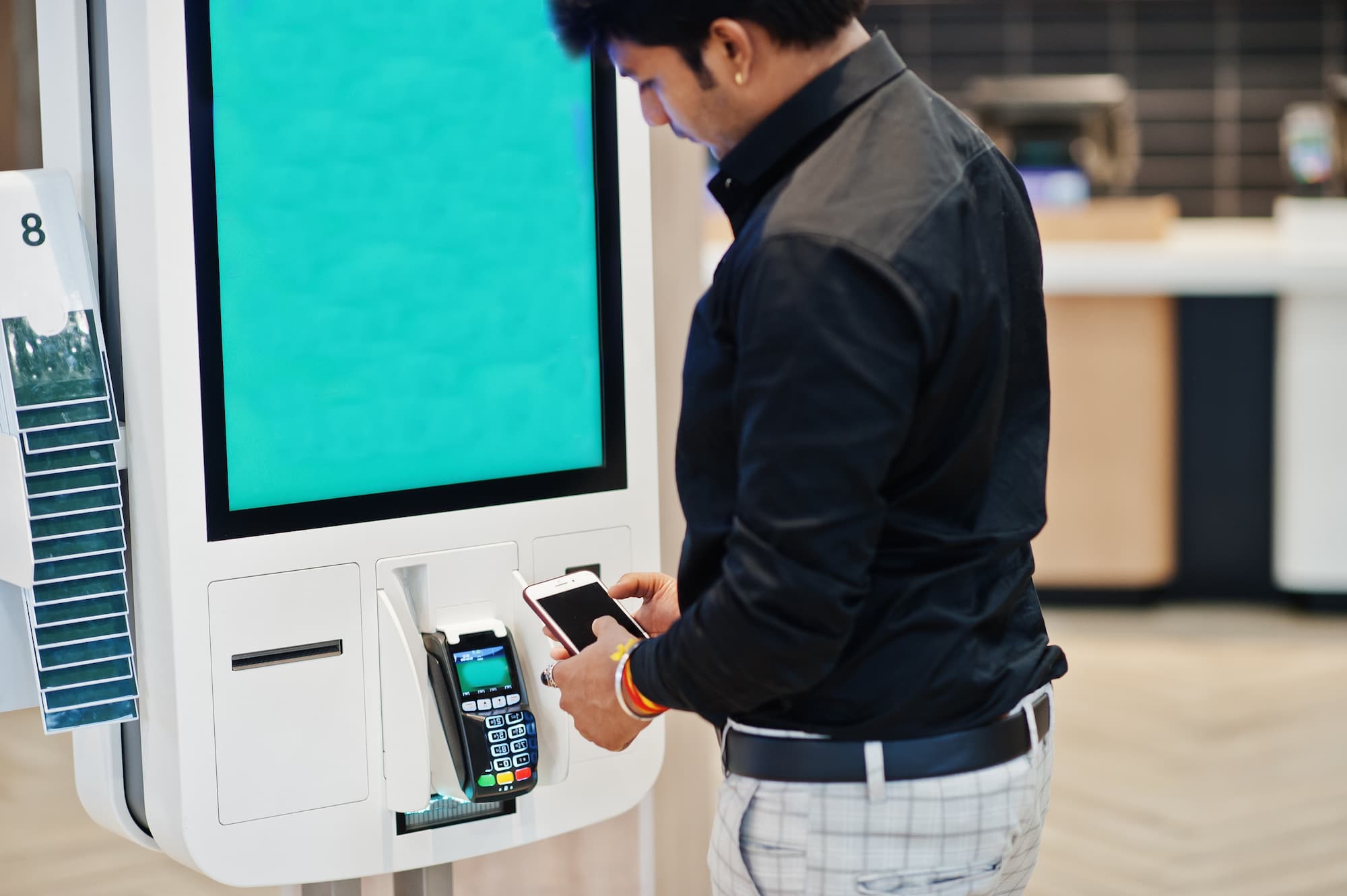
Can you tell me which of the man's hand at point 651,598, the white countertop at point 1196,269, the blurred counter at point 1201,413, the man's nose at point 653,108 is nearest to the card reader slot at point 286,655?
the man's hand at point 651,598

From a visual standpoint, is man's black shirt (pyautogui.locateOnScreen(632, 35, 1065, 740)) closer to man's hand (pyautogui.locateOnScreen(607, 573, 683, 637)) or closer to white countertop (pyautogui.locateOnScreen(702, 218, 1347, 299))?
man's hand (pyautogui.locateOnScreen(607, 573, 683, 637))

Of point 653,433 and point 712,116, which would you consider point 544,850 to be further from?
point 712,116

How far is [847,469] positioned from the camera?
0.97m

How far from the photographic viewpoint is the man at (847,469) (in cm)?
98

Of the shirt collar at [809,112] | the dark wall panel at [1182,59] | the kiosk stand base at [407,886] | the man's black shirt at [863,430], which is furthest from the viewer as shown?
the dark wall panel at [1182,59]

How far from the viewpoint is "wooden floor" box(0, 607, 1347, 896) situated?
1719mm

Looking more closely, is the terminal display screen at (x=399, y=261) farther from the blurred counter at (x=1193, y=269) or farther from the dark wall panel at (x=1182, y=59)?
the dark wall panel at (x=1182, y=59)

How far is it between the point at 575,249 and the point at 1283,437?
342cm

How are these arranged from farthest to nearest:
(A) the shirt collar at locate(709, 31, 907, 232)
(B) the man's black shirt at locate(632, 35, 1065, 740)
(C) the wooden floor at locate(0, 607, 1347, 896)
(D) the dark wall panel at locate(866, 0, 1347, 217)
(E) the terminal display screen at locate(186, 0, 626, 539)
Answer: (D) the dark wall panel at locate(866, 0, 1347, 217), (C) the wooden floor at locate(0, 607, 1347, 896), (E) the terminal display screen at locate(186, 0, 626, 539), (A) the shirt collar at locate(709, 31, 907, 232), (B) the man's black shirt at locate(632, 35, 1065, 740)

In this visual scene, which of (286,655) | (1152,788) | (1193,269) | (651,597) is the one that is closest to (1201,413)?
(1193,269)

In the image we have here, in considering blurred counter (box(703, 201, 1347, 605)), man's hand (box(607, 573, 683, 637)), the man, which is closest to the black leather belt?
the man

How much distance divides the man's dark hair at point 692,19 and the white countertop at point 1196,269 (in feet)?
10.9

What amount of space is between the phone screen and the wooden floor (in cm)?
55

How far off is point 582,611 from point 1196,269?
3465 millimetres
